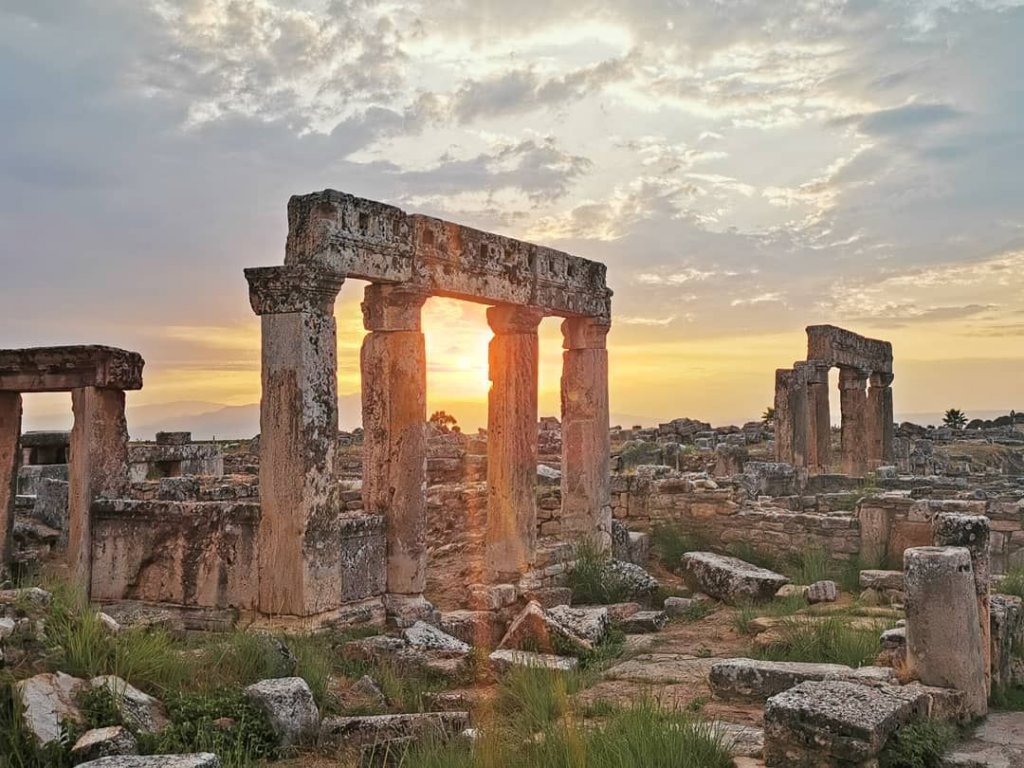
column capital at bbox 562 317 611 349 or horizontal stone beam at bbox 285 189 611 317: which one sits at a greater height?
horizontal stone beam at bbox 285 189 611 317

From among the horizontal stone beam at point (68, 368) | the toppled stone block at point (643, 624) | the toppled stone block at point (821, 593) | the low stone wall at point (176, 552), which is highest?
the horizontal stone beam at point (68, 368)

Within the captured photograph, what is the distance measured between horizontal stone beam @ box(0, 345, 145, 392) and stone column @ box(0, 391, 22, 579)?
432mm

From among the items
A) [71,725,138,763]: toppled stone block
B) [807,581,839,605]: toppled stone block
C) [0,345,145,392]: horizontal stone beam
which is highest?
[0,345,145,392]: horizontal stone beam

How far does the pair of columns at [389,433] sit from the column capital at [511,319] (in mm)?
15

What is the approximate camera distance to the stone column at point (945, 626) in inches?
276

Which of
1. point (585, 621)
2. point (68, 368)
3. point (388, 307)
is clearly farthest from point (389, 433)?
point (68, 368)

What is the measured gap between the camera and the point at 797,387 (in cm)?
2416

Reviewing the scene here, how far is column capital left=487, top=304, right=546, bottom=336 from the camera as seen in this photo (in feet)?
41.4

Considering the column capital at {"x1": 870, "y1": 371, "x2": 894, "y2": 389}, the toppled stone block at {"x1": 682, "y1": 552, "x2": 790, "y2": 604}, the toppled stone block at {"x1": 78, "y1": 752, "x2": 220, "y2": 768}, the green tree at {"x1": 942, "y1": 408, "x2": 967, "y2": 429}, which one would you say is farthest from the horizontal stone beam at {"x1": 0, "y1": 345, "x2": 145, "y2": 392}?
the green tree at {"x1": 942, "y1": 408, "x2": 967, "y2": 429}

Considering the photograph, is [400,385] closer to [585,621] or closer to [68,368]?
[585,621]

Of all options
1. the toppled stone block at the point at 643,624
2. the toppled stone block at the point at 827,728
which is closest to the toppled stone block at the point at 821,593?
the toppled stone block at the point at 643,624

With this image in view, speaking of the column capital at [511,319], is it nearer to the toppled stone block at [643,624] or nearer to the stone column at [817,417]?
the toppled stone block at [643,624]

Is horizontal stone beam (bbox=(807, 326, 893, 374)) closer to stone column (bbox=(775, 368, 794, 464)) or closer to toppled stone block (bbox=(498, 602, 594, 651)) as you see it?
stone column (bbox=(775, 368, 794, 464))

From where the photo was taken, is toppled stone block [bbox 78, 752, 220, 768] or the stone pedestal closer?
toppled stone block [bbox 78, 752, 220, 768]
